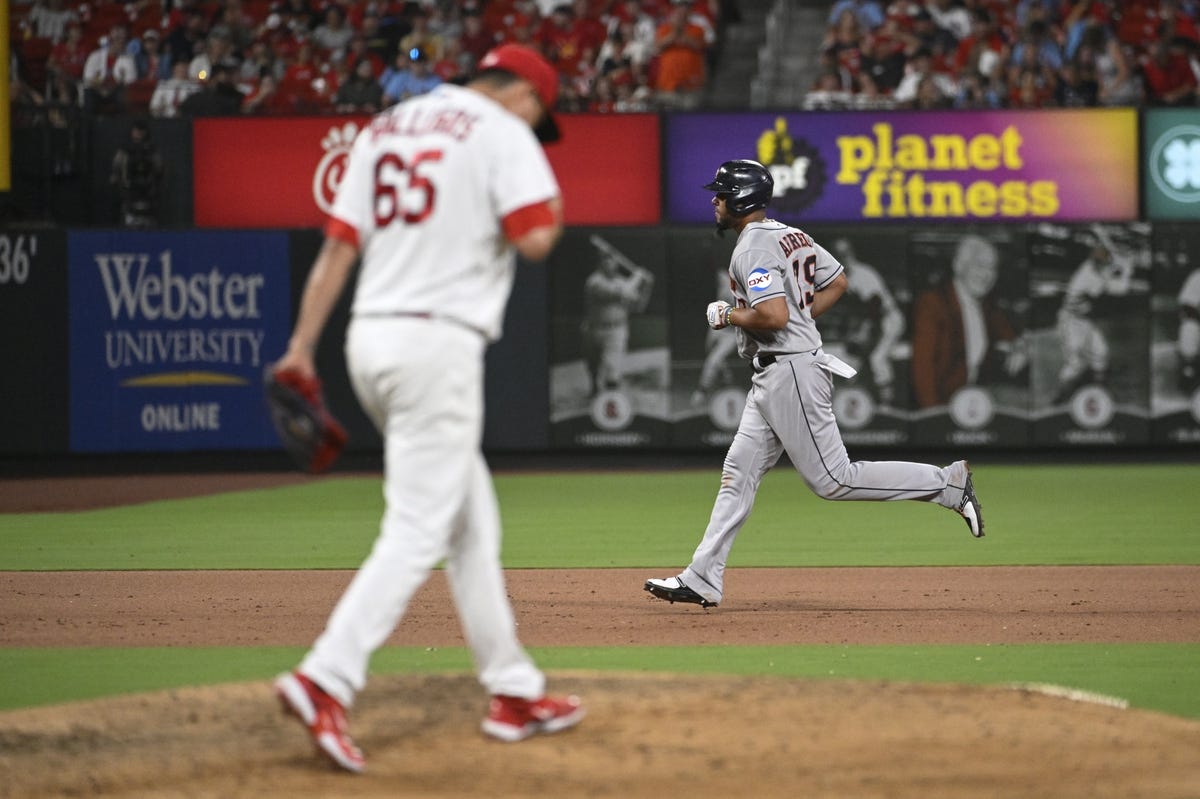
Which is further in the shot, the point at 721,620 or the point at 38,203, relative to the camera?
the point at 38,203

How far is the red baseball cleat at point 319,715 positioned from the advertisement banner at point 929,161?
50.7 ft

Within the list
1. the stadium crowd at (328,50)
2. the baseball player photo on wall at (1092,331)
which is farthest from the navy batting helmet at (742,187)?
the baseball player photo on wall at (1092,331)

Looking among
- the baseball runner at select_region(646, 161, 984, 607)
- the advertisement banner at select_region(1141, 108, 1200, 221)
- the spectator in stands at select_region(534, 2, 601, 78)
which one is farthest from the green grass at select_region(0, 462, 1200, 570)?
the spectator in stands at select_region(534, 2, 601, 78)

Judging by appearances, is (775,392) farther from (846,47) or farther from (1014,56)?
(1014,56)

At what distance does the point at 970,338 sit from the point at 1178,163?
316cm

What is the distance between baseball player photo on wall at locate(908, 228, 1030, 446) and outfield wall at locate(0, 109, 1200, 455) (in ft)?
0.09

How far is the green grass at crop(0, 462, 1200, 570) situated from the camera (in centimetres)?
1150

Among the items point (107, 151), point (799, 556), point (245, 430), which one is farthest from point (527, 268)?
point (799, 556)

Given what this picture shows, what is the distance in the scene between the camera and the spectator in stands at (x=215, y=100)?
2016 centimetres

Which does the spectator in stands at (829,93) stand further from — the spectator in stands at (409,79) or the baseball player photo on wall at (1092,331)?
the spectator in stands at (409,79)

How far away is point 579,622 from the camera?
27.9ft

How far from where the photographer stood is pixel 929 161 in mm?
19844

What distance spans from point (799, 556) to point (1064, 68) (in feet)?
34.2

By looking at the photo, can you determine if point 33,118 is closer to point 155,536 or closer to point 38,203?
point 38,203
